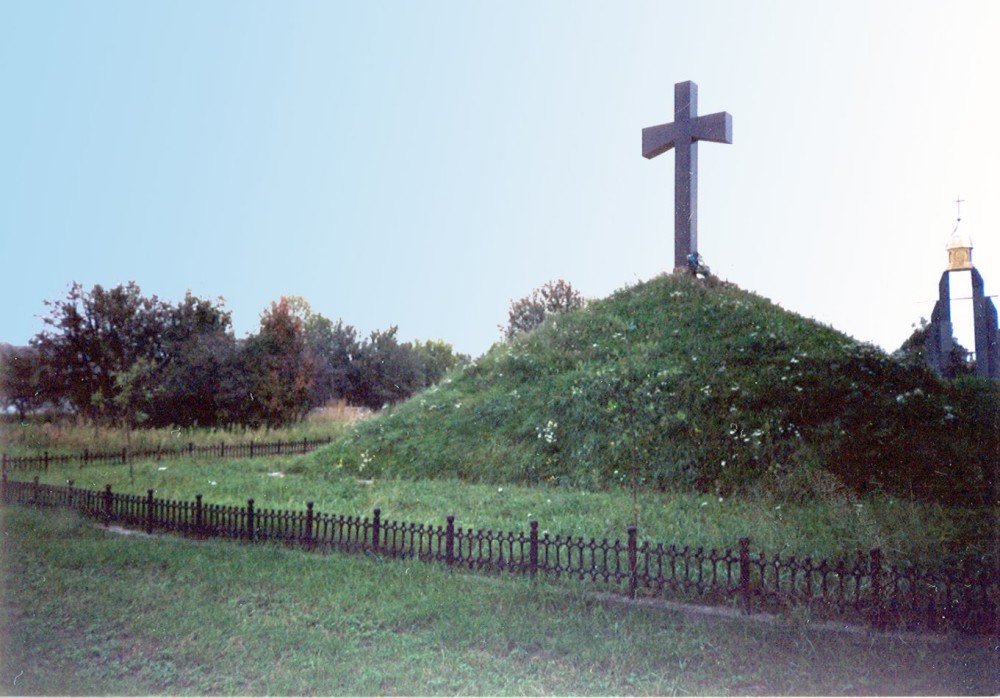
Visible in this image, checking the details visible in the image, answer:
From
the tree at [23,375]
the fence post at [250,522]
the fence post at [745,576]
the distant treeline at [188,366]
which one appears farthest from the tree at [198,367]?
the fence post at [745,576]

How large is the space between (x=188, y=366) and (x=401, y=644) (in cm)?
2133

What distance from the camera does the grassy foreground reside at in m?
4.94

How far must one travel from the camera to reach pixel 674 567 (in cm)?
695

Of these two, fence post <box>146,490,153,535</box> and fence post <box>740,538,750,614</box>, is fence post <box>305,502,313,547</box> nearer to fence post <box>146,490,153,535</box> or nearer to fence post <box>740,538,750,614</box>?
fence post <box>146,490,153,535</box>

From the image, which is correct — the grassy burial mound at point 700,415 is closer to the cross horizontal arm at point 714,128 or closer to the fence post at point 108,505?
the cross horizontal arm at point 714,128

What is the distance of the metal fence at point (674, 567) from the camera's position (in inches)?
228

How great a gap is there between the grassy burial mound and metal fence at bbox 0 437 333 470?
16.5 ft

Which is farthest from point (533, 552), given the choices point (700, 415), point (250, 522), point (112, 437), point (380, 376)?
point (380, 376)

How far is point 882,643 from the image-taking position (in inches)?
221

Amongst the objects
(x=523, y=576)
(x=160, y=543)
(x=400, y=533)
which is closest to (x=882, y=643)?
(x=523, y=576)

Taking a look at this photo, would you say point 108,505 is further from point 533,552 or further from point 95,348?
point 533,552

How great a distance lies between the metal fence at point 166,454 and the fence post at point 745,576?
40.8ft

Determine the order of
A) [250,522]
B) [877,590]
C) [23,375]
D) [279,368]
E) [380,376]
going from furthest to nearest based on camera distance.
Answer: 1. [380,376]
2. [279,368]
3. [23,375]
4. [250,522]
5. [877,590]

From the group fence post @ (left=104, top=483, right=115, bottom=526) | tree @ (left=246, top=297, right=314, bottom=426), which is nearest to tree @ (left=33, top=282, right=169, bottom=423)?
fence post @ (left=104, top=483, right=115, bottom=526)
